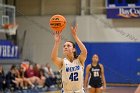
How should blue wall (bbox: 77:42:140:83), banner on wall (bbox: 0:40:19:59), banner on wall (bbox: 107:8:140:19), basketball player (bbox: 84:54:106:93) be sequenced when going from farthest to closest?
blue wall (bbox: 77:42:140:83) → banner on wall (bbox: 107:8:140:19) → banner on wall (bbox: 0:40:19:59) → basketball player (bbox: 84:54:106:93)

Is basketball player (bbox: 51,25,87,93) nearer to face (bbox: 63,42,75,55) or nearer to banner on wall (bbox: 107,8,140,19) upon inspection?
face (bbox: 63,42,75,55)

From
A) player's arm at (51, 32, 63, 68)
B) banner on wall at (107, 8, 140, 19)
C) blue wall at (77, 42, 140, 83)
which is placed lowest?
blue wall at (77, 42, 140, 83)

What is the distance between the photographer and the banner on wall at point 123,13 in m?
20.7

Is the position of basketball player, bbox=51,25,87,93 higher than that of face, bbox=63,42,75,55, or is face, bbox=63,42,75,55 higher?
face, bbox=63,42,75,55

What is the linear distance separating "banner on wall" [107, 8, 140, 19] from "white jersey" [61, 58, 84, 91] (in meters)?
15.5

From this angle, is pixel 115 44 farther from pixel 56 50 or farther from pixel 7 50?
pixel 56 50

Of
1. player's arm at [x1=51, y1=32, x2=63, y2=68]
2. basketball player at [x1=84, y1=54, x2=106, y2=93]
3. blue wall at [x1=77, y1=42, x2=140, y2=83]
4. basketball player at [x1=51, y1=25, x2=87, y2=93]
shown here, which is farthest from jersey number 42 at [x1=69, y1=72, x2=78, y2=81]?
blue wall at [x1=77, y1=42, x2=140, y2=83]

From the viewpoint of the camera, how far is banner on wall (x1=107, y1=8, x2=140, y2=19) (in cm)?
2069

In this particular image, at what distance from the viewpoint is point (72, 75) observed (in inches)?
219

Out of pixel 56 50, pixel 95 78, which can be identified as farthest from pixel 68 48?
pixel 95 78

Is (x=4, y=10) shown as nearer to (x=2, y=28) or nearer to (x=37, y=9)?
(x=2, y=28)

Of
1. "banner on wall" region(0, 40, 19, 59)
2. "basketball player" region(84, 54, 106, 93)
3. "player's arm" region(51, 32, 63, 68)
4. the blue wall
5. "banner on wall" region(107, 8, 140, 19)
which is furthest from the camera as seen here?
the blue wall

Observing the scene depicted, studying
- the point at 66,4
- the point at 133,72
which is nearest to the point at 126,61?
the point at 133,72

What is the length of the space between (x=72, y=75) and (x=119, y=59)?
16.2m
